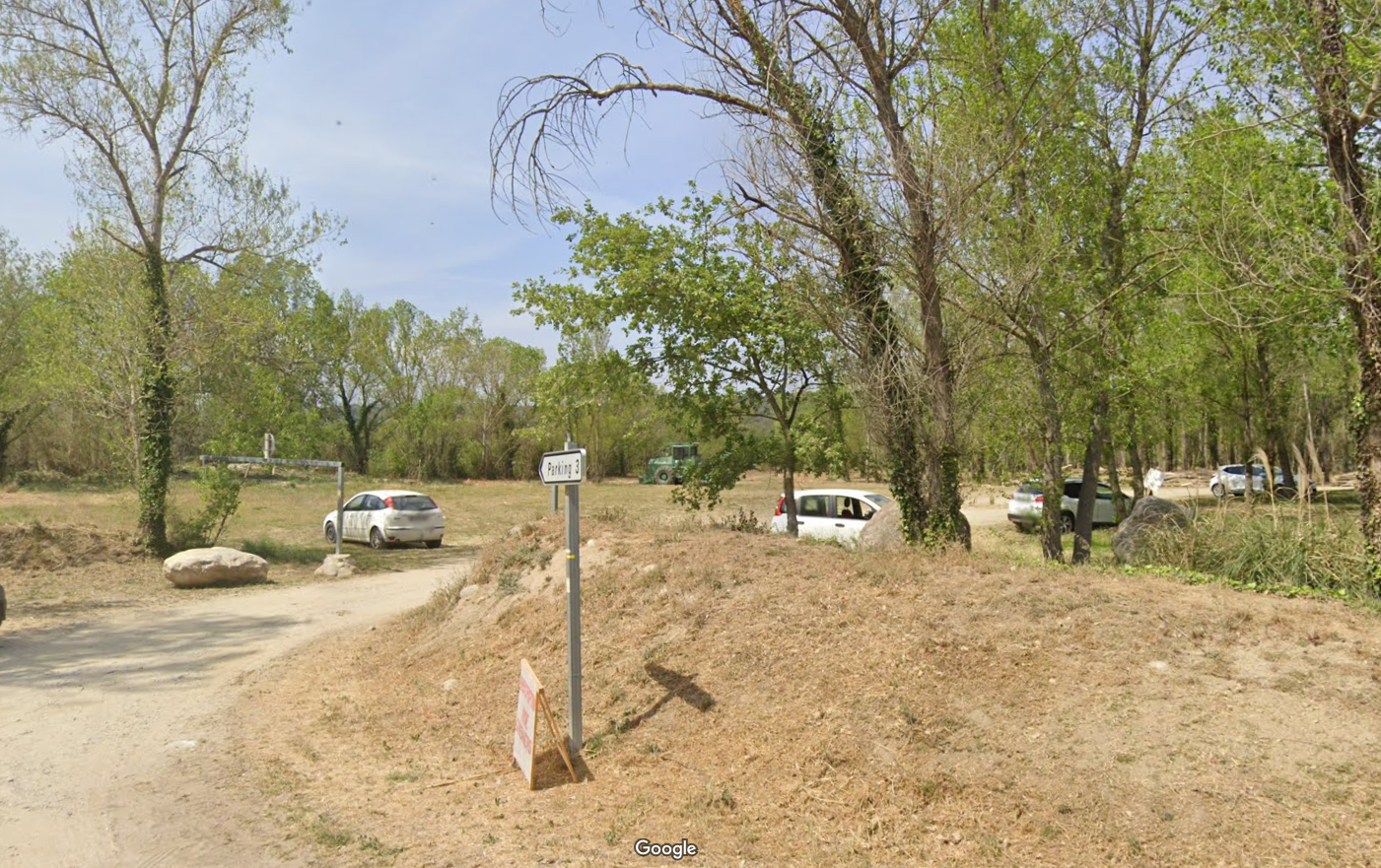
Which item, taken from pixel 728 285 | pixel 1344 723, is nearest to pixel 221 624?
pixel 728 285

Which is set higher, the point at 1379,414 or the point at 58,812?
the point at 1379,414

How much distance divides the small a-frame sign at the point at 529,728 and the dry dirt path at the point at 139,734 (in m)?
1.50

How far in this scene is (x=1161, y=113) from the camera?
15.7 m

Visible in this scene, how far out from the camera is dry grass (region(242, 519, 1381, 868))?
447 centimetres

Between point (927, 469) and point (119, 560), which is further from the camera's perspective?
point (119, 560)

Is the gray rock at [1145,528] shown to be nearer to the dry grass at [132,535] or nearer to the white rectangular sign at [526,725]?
the dry grass at [132,535]

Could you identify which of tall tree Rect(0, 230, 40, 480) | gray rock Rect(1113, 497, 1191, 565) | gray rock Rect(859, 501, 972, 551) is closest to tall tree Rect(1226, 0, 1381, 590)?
gray rock Rect(1113, 497, 1191, 565)

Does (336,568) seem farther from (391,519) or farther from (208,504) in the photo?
(391,519)

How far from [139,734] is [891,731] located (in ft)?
19.5

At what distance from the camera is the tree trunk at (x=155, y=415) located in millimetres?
17641

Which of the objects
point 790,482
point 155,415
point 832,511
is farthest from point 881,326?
point 155,415

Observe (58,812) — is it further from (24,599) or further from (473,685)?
(24,599)

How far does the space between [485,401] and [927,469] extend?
49883 mm

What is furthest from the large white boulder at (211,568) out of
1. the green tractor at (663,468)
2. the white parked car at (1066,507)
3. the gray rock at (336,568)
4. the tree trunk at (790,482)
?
the green tractor at (663,468)
